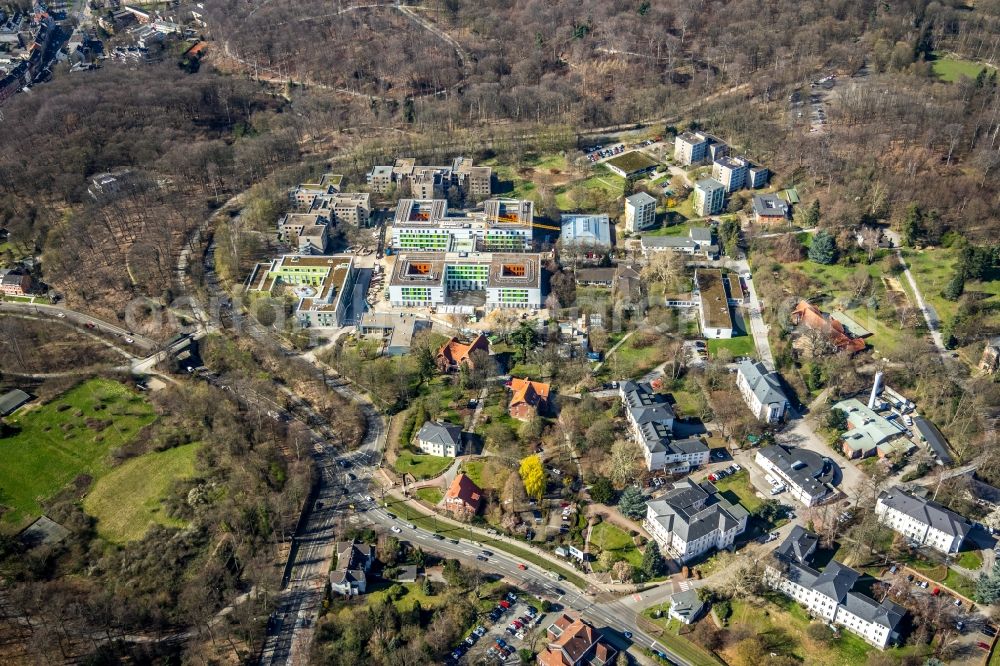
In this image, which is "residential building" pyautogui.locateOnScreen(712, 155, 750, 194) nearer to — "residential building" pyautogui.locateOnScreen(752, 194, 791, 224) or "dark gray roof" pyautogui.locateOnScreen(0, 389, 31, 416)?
"residential building" pyautogui.locateOnScreen(752, 194, 791, 224)

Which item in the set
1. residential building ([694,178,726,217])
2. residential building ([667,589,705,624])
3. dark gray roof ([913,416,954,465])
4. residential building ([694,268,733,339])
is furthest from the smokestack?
residential building ([694,178,726,217])

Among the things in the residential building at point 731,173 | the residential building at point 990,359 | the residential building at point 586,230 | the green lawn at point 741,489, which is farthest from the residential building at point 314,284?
the residential building at point 990,359

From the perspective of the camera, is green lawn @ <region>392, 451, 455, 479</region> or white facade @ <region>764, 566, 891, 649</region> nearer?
white facade @ <region>764, 566, 891, 649</region>

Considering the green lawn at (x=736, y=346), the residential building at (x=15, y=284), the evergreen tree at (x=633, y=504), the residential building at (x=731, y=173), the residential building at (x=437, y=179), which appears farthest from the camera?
the residential building at (x=437, y=179)

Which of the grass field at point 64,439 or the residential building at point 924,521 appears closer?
the residential building at point 924,521

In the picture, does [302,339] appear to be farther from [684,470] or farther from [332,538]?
[684,470]

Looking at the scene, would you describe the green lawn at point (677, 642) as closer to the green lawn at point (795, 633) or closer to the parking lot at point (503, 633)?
the green lawn at point (795, 633)

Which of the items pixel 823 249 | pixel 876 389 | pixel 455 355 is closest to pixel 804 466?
pixel 876 389
